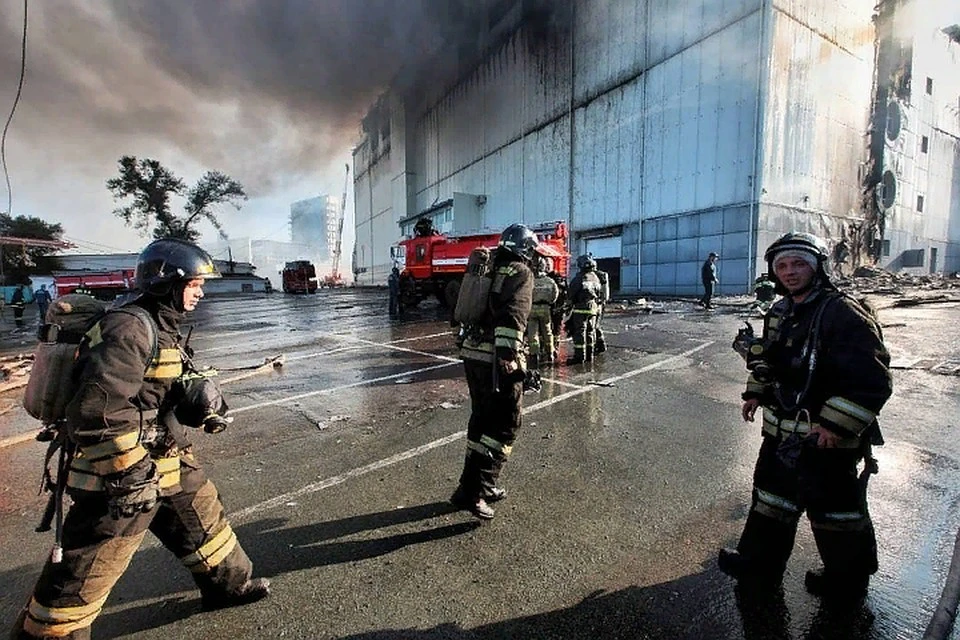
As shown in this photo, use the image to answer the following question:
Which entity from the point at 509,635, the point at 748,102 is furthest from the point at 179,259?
the point at 748,102

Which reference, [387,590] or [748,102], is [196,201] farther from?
[387,590]

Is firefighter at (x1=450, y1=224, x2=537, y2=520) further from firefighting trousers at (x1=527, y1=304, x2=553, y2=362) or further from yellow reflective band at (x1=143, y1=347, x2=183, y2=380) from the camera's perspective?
firefighting trousers at (x1=527, y1=304, x2=553, y2=362)

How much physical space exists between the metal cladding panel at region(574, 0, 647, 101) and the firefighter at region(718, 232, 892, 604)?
22.4 meters

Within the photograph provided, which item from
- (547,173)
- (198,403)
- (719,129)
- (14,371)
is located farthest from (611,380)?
(547,173)

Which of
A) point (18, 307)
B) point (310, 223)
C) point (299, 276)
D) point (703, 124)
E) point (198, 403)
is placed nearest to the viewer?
point (198, 403)

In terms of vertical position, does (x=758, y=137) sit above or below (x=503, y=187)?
below

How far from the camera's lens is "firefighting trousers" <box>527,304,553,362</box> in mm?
6926

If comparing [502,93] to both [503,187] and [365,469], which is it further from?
[365,469]

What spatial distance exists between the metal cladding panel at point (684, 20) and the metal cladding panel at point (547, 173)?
5.85 meters

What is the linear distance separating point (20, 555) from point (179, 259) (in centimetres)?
206

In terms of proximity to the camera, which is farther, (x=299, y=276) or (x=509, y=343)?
(x=299, y=276)

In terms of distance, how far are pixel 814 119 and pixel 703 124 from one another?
4185 millimetres

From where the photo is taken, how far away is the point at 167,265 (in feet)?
6.24

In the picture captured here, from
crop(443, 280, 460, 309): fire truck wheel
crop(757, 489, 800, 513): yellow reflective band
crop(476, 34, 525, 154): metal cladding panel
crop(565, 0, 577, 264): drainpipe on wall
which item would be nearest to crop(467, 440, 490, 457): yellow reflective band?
crop(443, 280, 460, 309): fire truck wheel
